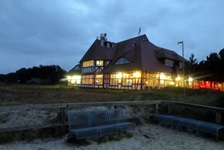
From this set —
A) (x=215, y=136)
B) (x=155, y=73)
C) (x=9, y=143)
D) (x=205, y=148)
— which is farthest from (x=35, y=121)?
(x=155, y=73)

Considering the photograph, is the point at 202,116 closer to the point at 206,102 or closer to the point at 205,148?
the point at 206,102

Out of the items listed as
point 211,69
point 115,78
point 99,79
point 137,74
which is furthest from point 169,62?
point 99,79

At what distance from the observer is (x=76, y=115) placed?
5379mm

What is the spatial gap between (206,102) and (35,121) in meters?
7.14

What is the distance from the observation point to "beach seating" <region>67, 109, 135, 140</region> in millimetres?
5080

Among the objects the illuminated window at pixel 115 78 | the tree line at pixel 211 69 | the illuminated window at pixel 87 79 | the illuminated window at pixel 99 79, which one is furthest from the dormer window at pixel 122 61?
the tree line at pixel 211 69

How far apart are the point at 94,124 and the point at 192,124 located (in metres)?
3.22

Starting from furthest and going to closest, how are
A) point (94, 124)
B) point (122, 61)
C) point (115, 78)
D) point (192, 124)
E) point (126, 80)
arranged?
point (115, 78)
point (122, 61)
point (126, 80)
point (192, 124)
point (94, 124)

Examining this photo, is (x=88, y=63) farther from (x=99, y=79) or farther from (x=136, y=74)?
(x=136, y=74)

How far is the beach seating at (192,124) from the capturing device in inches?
224

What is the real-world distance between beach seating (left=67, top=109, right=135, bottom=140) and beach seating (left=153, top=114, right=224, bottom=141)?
184 centimetres

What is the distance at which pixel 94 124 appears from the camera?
18.7ft

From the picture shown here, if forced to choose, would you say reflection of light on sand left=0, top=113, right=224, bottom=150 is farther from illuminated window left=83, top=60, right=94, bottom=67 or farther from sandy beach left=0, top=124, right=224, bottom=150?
illuminated window left=83, top=60, right=94, bottom=67

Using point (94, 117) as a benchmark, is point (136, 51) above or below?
above
